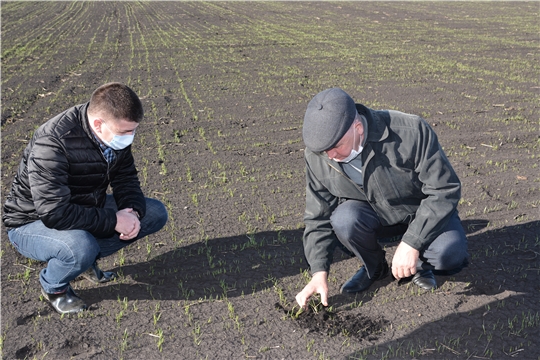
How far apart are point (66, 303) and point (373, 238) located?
89.3 inches

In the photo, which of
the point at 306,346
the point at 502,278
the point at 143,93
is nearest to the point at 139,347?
the point at 306,346

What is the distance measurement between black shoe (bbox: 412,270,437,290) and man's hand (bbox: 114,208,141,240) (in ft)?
7.11

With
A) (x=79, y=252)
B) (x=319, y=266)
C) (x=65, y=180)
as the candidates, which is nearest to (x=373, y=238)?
(x=319, y=266)

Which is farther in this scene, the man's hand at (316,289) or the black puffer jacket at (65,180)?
the black puffer jacket at (65,180)

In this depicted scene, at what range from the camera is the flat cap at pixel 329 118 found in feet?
10.2

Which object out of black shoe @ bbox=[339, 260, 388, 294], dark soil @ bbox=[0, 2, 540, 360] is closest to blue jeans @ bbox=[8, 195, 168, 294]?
dark soil @ bbox=[0, 2, 540, 360]

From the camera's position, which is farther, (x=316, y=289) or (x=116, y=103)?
(x=116, y=103)

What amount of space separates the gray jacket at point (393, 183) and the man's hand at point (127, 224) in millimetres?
1304

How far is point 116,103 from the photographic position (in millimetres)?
3666

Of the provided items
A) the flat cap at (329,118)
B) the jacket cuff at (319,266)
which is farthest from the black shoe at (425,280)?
the flat cap at (329,118)

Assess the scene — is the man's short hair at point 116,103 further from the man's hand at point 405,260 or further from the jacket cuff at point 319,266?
the man's hand at point 405,260

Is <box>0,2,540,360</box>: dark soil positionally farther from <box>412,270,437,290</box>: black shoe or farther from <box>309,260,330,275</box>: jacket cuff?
<box>309,260,330,275</box>: jacket cuff

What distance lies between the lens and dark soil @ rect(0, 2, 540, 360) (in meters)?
3.70

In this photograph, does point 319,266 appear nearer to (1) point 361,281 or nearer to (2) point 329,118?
(1) point 361,281
